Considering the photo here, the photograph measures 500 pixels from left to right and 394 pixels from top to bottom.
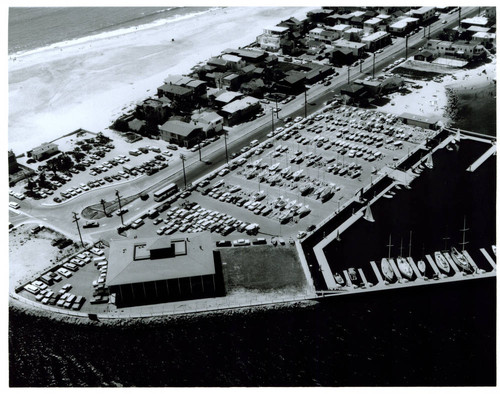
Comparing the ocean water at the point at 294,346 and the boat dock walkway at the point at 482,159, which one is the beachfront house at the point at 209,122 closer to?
the boat dock walkway at the point at 482,159

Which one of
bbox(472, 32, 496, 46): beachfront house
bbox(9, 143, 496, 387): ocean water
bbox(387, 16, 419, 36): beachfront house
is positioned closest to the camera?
bbox(9, 143, 496, 387): ocean water

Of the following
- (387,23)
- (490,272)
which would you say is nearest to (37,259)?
(490,272)

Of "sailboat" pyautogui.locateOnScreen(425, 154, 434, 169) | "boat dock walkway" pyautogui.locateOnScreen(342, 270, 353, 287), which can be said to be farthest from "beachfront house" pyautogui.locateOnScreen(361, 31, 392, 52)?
"boat dock walkway" pyautogui.locateOnScreen(342, 270, 353, 287)

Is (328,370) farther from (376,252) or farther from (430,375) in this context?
(376,252)

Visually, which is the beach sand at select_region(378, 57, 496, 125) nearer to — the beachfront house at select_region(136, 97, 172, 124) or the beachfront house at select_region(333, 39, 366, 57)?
the beachfront house at select_region(333, 39, 366, 57)

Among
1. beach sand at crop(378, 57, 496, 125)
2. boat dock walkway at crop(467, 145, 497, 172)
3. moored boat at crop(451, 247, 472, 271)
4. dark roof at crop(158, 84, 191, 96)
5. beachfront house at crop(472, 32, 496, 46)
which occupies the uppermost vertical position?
beachfront house at crop(472, 32, 496, 46)

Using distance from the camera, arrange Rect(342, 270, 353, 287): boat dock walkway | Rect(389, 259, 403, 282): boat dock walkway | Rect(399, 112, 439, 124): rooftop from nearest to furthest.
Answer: Rect(342, 270, 353, 287): boat dock walkway < Rect(389, 259, 403, 282): boat dock walkway < Rect(399, 112, 439, 124): rooftop
